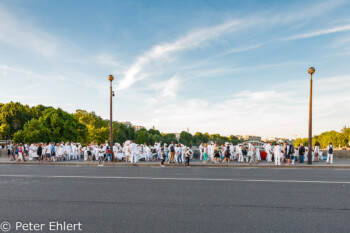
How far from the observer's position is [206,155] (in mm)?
20766

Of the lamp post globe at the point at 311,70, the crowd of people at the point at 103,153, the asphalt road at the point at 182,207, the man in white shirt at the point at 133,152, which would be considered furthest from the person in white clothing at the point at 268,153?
the asphalt road at the point at 182,207

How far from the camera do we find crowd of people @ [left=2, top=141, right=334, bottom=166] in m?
19.2

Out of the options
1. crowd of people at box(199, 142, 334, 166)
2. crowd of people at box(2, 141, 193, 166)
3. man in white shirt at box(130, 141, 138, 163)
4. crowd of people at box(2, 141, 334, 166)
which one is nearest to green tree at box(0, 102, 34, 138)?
crowd of people at box(2, 141, 193, 166)

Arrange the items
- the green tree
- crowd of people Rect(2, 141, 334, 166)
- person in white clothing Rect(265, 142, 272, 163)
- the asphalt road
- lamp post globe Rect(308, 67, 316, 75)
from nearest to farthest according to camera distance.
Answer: the asphalt road
lamp post globe Rect(308, 67, 316, 75)
crowd of people Rect(2, 141, 334, 166)
person in white clothing Rect(265, 142, 272, 163)
the green tree

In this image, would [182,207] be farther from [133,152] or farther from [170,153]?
[133,152]

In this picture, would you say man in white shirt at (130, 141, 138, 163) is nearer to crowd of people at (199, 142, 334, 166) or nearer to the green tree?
crowd of people at (199, 142, 334, 166)

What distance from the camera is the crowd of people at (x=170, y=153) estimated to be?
19156 mm

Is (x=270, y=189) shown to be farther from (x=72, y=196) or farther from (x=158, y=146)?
(x=158, y=146)

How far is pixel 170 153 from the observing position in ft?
64.1

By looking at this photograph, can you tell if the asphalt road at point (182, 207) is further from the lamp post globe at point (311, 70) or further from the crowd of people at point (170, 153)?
the lamp post globe at point (311, 70)

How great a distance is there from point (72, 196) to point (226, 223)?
16.5 feet

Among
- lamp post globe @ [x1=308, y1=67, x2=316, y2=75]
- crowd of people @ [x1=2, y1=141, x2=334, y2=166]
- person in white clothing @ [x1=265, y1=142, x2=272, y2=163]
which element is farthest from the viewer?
person in white clothing @ [x1=265, y1=142, x2=272, y2=163]

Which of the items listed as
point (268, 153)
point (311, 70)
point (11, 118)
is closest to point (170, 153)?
point (268, 153)

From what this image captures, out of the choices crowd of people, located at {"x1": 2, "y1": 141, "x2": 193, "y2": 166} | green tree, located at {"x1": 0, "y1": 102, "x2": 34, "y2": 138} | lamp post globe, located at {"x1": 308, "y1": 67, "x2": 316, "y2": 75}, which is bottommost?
crowd of people, located at {"x1": 2, "y1": 141, "x2": 193, "y2": 166}
